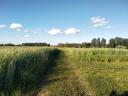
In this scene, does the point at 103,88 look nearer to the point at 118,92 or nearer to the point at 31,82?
the point at 118,92

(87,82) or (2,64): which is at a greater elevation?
(2,64)

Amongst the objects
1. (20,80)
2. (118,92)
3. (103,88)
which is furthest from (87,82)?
(20,80)

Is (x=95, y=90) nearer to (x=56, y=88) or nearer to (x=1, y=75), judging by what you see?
(x=56, y=88)

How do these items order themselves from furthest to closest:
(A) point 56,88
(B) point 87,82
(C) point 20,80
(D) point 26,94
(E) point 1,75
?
(B) point 87,82 < (C) point 20,80 < (A) point 56,88 < (E) point 1,75 < (D) point 26,94

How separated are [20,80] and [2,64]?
4.82ft

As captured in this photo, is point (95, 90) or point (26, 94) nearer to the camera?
point (26, 94)

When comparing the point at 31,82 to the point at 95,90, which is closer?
the point at 95,90

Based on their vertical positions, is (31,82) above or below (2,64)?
below

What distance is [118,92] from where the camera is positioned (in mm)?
10391

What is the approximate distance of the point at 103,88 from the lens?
435 inches

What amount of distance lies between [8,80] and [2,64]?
713 millimetres

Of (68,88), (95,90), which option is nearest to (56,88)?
(68,88)

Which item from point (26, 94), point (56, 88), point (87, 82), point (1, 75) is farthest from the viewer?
point (87, 82)

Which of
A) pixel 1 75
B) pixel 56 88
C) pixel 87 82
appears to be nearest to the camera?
pixel 1 75
